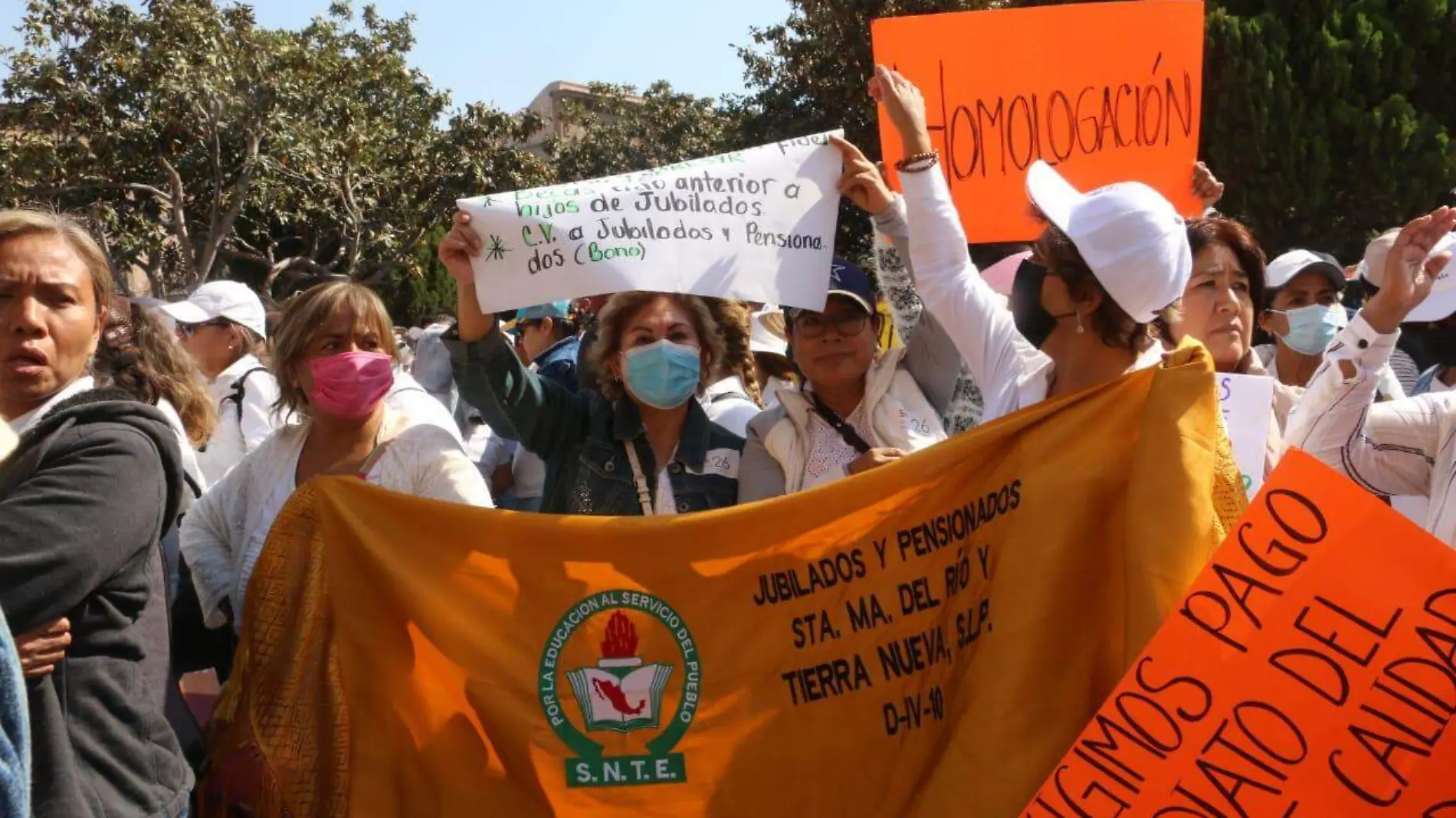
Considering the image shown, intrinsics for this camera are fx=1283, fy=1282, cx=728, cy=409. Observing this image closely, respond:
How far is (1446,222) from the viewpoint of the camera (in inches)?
111

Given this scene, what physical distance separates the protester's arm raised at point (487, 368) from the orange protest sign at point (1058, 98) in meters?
1.36

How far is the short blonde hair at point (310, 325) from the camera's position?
3193mm

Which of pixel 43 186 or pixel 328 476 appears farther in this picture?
pixel 43 186

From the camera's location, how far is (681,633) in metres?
2.70

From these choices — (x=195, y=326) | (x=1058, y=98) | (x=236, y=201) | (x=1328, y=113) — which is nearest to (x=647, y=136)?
(x=236, y=201)

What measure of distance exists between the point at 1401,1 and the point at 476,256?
1905 cm

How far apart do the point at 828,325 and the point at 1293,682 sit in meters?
1.65

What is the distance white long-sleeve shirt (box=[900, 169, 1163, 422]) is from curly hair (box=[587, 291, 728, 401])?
2.62 feet

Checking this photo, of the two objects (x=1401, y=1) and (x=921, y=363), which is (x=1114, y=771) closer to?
(x=921, y=363)

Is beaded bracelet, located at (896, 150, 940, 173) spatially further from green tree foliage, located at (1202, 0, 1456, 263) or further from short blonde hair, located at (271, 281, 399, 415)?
green tree foliage, located at (1202, 0, 1456, 263)

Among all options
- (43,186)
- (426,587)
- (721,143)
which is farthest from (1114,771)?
(721,143)

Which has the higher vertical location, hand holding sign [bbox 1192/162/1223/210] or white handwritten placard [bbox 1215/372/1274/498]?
hand holding sign [bbox 1192/162/1223/210]

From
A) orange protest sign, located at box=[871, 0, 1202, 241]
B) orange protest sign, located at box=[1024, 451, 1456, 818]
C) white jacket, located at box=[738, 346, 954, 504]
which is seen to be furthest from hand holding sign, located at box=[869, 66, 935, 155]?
orange protest sign, located at box=[1024, 451, 1456, 818]

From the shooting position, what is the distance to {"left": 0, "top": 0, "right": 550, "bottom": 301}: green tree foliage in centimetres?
Result: 2223
